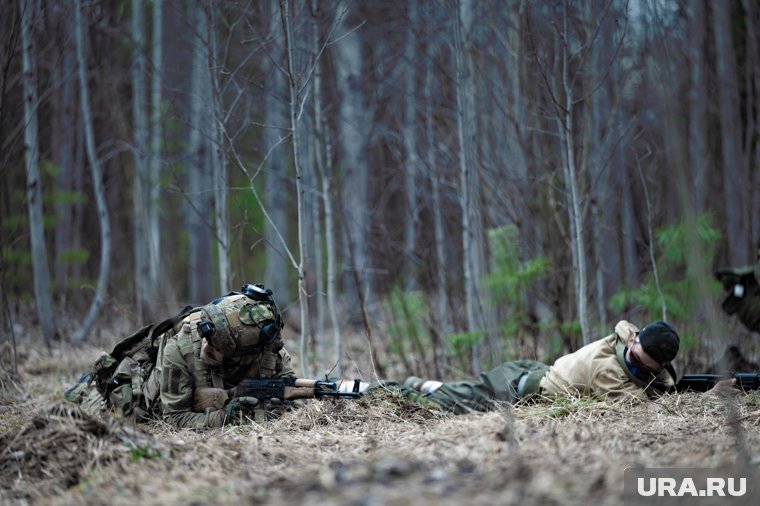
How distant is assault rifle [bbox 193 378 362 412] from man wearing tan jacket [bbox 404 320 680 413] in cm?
84

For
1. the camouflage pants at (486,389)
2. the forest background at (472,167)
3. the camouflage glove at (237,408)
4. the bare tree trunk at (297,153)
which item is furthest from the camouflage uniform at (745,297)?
the camouflage glove at (237,408)

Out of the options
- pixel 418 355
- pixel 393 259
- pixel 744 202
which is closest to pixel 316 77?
pixel 393 259

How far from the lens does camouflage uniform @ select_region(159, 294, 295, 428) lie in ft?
15.8

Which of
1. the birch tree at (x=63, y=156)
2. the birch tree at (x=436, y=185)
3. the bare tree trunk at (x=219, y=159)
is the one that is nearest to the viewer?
the bare tree trunk at (x=219, y=159)

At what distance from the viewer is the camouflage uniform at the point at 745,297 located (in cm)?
639

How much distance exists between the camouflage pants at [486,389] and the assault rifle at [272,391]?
0.79 m

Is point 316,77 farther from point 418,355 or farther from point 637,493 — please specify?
point 637,493

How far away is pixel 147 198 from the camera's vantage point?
10.6m

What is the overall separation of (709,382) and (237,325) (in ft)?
11.0

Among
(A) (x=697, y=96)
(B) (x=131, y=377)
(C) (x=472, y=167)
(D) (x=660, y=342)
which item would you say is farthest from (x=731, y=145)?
(B) (x=131, y=377)

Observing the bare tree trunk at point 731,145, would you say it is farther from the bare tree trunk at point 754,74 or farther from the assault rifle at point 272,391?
the assault rifle at point 272,391

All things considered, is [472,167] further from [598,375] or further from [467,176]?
[598,375]

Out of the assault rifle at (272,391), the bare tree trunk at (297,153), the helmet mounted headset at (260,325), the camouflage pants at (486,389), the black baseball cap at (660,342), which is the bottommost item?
the camouflage pants at (486,389)

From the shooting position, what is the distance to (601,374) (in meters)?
5.12
